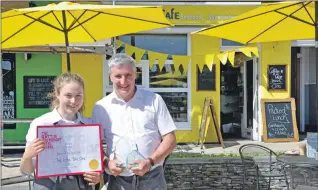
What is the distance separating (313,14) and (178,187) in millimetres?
3012

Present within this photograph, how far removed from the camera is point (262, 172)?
546cm

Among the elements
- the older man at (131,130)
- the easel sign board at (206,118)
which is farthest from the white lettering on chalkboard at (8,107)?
the older man at (131,130)

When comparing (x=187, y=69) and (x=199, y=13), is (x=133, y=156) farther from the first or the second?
(x=199, y=13)

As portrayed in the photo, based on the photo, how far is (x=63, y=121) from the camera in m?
2.63

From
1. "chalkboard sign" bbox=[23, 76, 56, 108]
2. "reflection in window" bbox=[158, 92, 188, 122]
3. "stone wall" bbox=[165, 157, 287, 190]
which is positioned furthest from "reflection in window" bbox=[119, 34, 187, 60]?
"stone wall" bbox=[165, 157, 287, 190]

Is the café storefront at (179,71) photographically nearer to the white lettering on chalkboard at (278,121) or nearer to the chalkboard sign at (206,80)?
the chalkboard sign at (206,80)

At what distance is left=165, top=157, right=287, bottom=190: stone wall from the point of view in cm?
549

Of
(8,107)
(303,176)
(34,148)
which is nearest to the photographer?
(34,148)

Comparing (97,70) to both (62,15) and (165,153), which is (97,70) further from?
(165,153)

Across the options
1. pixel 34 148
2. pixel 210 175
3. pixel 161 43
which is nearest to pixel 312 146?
pixel 210 175

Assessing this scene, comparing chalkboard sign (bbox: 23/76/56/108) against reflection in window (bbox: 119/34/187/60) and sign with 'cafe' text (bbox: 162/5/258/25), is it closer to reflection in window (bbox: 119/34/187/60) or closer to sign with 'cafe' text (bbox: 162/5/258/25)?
reflection in window (bbox: 119/34/187/60)

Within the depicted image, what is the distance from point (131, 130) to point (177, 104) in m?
7.11

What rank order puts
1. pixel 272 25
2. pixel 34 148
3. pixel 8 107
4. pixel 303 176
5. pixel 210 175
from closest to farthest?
pixel 34 148
pixel 303 176
pixel 210 175
pixel 272 25
pixel 8 107

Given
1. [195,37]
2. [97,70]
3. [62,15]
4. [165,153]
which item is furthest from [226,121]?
[165,153]
